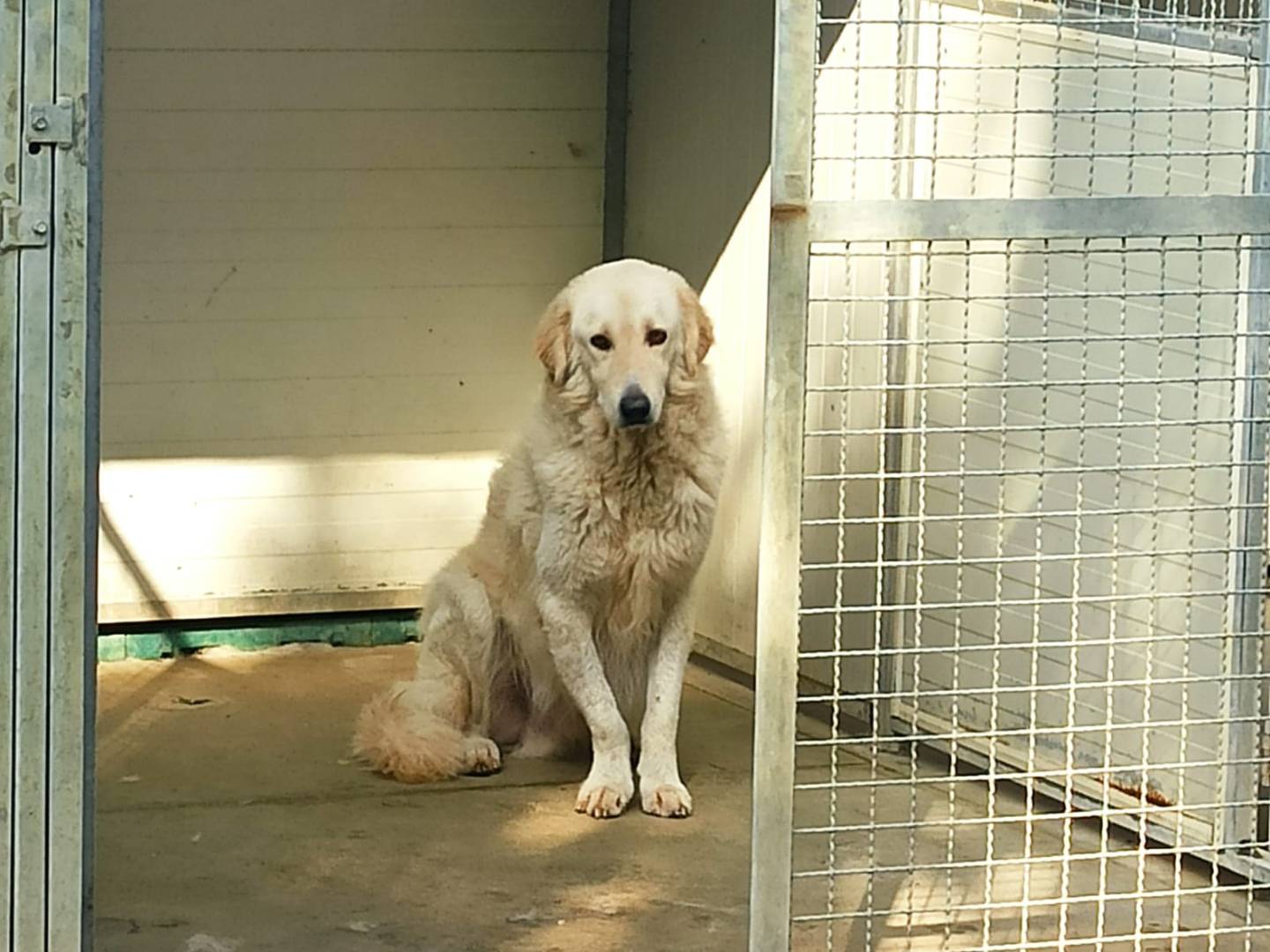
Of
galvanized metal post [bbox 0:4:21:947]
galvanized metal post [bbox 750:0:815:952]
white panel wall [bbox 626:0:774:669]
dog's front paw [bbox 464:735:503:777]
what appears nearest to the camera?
galvanized metal post [bbox 0:4:21:947]

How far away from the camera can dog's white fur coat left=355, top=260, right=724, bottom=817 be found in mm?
5035

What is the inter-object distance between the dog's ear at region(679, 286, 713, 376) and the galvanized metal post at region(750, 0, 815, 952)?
6.27 ft

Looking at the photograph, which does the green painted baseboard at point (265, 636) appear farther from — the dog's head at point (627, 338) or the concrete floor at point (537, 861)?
the dog's head at point (627, 338)

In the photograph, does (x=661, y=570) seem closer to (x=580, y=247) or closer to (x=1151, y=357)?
(x=1151, y=357)

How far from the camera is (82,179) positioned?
300 centimetres

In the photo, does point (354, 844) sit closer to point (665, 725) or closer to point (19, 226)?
point (665, 725)

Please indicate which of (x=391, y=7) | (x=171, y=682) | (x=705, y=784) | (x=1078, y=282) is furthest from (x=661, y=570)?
(x=391, y=7)

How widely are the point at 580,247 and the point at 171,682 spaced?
1.85 m

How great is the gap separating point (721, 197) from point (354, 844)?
2416 millimetres

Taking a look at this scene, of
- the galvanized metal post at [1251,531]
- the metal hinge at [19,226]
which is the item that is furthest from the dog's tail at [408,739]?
the metal hinge at [19,226]

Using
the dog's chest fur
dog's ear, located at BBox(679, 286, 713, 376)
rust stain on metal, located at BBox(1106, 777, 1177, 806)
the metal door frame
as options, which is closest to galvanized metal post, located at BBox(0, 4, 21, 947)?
the metal door frame

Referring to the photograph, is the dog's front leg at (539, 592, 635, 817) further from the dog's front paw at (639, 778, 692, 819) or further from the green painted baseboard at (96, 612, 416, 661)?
the green painted baseboard at (96, 612, 416, 661)

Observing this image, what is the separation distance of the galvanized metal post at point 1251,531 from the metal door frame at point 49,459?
2291mm

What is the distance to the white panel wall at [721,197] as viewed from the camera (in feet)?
20.1
